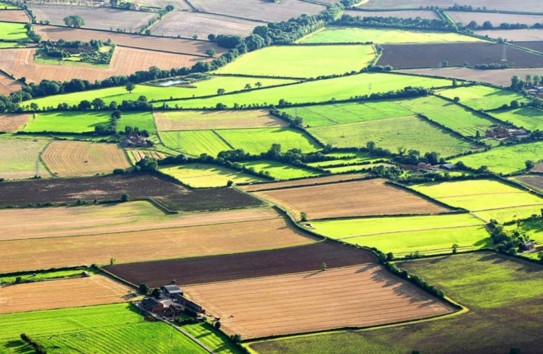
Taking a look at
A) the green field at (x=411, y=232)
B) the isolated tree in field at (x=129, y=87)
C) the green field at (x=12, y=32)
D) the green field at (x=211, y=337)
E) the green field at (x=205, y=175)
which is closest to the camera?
the green field at (x=211, y=337)

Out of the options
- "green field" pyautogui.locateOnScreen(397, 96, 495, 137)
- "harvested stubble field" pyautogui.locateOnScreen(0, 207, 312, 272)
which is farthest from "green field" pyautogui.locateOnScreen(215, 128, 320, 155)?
"harvested stubble field" pyautogui.locateOnScreen(0, 207, 312, 272)

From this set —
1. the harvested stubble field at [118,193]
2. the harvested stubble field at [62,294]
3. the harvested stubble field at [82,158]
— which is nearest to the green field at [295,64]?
the harvested stubble field at [82,158]

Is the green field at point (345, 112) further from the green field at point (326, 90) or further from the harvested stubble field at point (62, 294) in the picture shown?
the harvested stubble field at point (62, 294)

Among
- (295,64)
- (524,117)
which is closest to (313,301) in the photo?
(524,117)

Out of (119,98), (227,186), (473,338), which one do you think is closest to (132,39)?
(119,98)

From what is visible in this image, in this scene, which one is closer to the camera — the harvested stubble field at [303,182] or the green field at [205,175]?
the harvested stubble field at [303,182]

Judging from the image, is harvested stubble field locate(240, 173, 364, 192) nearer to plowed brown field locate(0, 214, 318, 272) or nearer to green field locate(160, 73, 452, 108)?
plowed brown field locate(0, 214, 318, 272)

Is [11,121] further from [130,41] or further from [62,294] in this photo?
[62,294]
